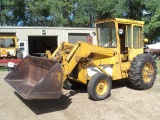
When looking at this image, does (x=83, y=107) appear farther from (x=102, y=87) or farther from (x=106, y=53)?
(x=106, y=53)

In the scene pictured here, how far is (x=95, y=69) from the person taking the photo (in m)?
A: 8.10

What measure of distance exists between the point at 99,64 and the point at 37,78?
6.45ft

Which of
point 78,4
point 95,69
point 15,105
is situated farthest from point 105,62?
point 78,4

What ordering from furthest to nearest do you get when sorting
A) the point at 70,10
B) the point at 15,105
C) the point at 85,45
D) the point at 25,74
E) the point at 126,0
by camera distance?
the point at 70,10 < the point at 126,0 < the point at 25,74 < the point at 85,45 < the point at 15,105

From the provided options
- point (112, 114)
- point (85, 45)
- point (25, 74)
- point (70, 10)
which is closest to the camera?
point (112, 114)

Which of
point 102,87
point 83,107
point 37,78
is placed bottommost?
point 83,107

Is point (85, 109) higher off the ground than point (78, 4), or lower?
lower

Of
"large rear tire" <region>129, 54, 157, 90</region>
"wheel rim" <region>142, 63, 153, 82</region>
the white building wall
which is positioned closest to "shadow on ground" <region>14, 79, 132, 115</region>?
"large rear tire" <region>129, 54, 157, 90</region>

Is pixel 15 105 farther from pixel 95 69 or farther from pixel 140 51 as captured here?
pixel 140 51

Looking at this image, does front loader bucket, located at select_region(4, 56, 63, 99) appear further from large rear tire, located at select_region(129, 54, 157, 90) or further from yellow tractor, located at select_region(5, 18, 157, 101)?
large rear tire, located at select_region(129, 54, 157, 90)

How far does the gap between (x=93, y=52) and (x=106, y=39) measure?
114cm

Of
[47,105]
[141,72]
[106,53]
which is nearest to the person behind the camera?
[47,105]

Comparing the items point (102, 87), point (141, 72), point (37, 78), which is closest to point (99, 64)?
point (102, 87)

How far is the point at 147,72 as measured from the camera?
8945 mm
